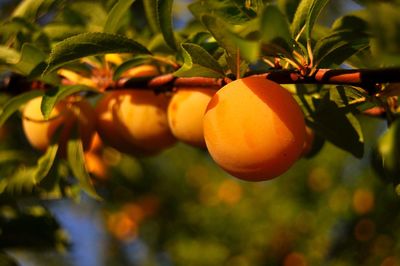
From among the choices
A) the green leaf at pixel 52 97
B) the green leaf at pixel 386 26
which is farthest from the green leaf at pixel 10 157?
the green leaf at pixel 386 26

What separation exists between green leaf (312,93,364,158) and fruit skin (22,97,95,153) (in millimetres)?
472

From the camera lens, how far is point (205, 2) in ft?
2.48

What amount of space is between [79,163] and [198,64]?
393 mm

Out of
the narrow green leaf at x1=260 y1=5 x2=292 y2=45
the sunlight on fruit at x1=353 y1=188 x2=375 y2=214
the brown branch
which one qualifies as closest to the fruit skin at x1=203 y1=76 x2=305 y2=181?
the brown branch

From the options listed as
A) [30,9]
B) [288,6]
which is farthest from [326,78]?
[30,9]

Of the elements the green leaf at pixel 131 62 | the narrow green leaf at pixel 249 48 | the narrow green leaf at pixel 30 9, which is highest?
the narrow green leaf at pixel 249 48

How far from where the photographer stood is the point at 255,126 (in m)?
0.64

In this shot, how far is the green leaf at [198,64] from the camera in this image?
668 mm

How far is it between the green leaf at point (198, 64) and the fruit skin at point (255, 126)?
52mm

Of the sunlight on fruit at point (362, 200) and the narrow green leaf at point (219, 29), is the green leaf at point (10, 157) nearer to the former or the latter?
the narrow green leaf at point (219, 29)

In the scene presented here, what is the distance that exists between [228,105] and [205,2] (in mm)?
200

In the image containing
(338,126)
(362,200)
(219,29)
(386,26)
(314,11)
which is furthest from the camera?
(362,200)

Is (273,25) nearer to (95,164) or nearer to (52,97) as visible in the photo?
(52,97)

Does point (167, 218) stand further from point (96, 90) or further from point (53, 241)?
point (96, 90)
